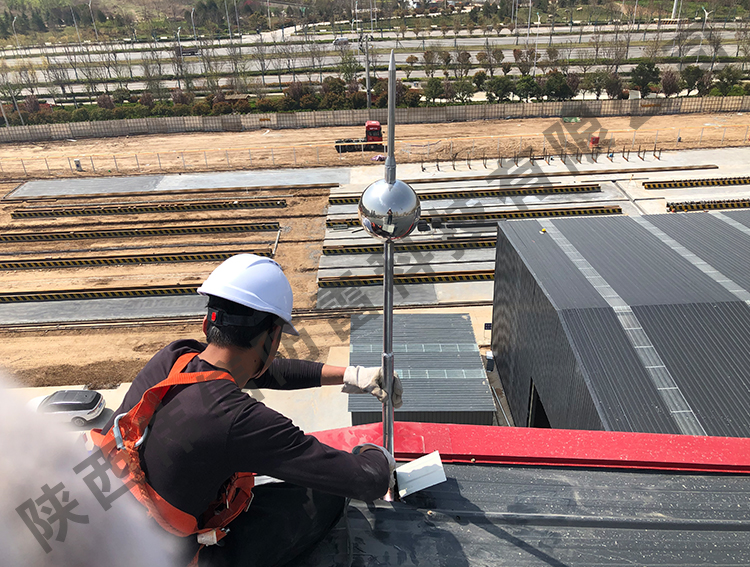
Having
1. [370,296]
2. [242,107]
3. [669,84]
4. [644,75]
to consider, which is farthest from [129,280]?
[644,75]

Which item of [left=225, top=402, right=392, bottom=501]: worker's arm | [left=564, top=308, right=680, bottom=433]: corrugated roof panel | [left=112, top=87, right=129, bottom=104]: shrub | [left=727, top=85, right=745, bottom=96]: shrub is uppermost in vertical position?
[left=225, top=402, right=392, bottom=501]: worker's arm

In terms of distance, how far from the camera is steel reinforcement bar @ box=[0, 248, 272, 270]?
81.1 feet

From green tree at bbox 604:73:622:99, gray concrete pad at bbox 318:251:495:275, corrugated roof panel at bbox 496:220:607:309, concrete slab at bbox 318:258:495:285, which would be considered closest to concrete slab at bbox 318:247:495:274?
gray concrete pad at bbox 318:251:495:275

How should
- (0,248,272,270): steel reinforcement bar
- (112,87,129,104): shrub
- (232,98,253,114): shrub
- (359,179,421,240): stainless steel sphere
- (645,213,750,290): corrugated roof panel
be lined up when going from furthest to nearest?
1. (112,87,129,104): shrub
2. (232,98,253,114): shrub
3. (0,248,272,270): steel reinforcement bar
4. (645,213,750,290): corrugated roof panel
5. (359,179,421,240): stainless steel sphere

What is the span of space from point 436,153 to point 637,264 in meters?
25.7

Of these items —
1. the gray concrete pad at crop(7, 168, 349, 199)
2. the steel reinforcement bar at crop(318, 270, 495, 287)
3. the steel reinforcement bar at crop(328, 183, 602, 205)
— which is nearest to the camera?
the steel reinforcement bar at crop(318, 270, 495, 287)

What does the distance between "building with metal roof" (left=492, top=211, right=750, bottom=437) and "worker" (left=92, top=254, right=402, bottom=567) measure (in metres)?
6.46

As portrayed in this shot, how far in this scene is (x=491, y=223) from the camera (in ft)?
86.4

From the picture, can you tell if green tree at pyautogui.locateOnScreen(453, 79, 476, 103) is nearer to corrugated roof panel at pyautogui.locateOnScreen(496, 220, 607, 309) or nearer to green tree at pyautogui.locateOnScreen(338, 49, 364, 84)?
green tree at pyautogui.locateOnScreen(338, 49, 364, 84)

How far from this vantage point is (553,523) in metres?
4.13

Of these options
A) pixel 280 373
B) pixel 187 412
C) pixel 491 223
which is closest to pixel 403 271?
pixel 491 223

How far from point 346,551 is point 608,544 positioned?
1.93m

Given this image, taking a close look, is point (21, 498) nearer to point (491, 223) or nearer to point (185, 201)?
point (491, 223)

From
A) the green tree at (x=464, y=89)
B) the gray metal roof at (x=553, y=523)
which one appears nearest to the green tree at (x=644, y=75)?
the green tree at (x=464, y=89)
